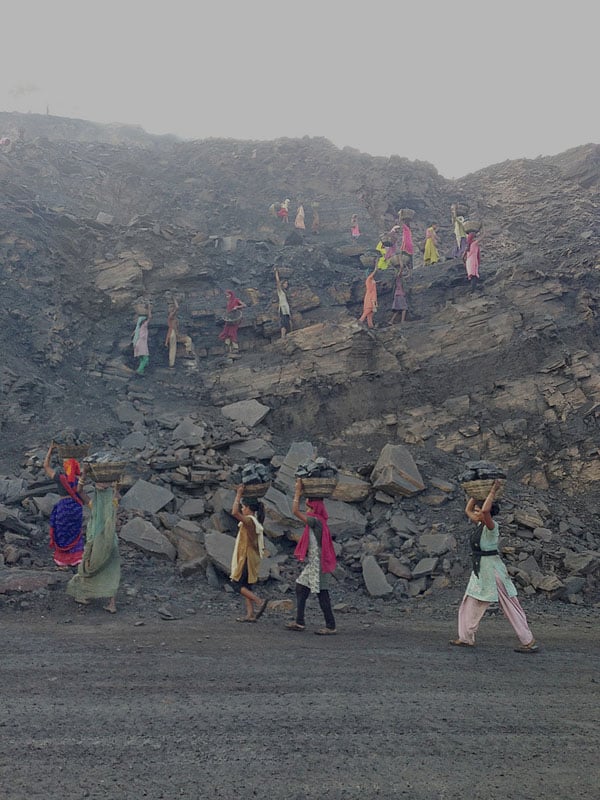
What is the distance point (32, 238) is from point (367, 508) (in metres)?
12.7

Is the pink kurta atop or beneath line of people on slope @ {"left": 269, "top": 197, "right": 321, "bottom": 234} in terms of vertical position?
beneath

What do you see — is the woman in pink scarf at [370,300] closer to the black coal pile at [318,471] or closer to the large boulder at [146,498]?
A: the large boulder at [146,498]

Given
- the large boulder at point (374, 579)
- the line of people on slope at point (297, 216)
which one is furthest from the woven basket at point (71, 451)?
the line of people on slope at point (297, 216)

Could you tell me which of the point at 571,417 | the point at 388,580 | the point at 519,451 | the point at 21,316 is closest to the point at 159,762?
the point at 388,580

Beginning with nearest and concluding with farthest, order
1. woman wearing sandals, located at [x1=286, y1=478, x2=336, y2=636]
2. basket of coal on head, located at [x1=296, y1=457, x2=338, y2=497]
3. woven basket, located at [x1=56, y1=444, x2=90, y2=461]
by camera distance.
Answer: woman wearing sandals, located at [x1=286, y1=478, x2=336, y2=636] < basket of coal on head, located at [x1=296, y1=457, x2=338, y2=497] < woven basket, located at [x1=56, y1=444, x2=90, y2=461]

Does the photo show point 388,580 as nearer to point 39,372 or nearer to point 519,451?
point 519,451

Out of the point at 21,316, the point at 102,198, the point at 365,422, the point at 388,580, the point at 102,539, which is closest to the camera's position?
the point at 102,539

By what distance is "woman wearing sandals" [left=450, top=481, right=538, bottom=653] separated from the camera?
18.2 ft

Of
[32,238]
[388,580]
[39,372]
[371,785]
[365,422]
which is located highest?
[32,238]

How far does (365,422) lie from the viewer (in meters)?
12.3

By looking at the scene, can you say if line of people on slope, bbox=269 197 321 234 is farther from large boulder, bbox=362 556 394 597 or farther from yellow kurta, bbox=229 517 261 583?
yellow kurta, bbox=229 517 261 583

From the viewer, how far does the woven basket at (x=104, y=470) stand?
6477mm

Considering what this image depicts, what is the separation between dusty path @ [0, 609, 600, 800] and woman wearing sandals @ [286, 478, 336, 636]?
21 cm

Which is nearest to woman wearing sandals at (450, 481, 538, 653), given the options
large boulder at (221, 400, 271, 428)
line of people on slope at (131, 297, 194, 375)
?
large boulder at (221, 400, 271, 428)
